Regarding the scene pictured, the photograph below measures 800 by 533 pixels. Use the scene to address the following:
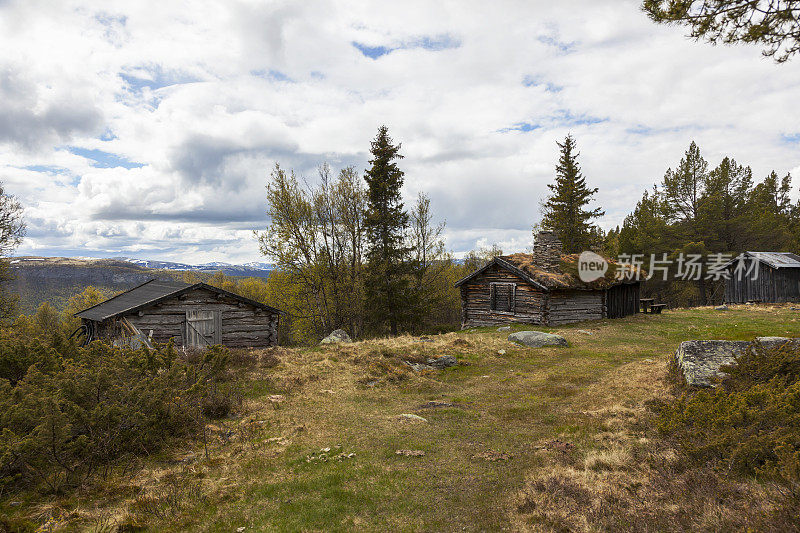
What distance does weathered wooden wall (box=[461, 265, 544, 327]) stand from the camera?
85.6ft

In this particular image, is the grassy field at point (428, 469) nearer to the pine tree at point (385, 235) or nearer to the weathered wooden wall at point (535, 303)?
the weathered wooden wall at point (535, 303)

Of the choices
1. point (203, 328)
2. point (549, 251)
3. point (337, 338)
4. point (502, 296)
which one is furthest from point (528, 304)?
point (203, 328)

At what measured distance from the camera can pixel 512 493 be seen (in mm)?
5789

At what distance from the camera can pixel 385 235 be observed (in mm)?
Result: 31859

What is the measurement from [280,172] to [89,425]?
2542 centimetres

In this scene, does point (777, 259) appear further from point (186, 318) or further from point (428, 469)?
point (186, 318)

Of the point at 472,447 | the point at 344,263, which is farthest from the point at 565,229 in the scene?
the point at 472,447

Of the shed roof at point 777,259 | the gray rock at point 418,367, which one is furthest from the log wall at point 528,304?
the shed roof at point 777,259

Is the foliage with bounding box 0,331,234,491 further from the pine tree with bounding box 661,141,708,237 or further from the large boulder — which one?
the pine tree with bounding box 661,141,708,237

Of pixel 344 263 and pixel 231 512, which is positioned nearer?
pixel 231 512

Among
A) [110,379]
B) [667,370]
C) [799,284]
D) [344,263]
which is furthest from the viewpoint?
[799,284]

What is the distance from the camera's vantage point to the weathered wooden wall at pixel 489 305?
2608 centimetres

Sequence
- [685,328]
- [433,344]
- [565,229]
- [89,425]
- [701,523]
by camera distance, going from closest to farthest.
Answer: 1. [701,523]
2. [89,425]
3. [433,344]
4. [685,328]
5. [565,229]

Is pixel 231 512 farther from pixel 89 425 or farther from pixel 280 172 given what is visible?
pixel 280 172
